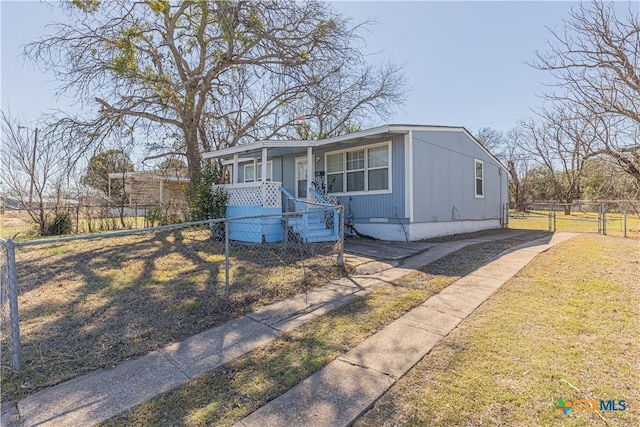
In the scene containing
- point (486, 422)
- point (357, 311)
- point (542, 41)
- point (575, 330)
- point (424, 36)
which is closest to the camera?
point (486, 422)

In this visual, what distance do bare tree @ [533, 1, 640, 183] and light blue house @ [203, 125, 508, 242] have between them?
13.1 ft

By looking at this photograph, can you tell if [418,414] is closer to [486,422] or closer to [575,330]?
[486,422]

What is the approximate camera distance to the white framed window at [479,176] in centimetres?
1264

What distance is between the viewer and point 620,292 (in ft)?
14.4

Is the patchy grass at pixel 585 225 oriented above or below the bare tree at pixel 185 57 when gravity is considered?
below

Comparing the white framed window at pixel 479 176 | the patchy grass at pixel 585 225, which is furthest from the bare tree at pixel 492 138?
the white framed window at pixel 479 176

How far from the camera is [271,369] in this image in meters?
2.69

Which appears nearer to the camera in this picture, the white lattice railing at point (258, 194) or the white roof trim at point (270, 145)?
the white lattice railing at point (258, 194)

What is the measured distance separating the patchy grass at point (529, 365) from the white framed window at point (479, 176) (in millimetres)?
8645

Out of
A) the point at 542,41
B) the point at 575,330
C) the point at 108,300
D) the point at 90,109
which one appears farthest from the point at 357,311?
the point at 90,109

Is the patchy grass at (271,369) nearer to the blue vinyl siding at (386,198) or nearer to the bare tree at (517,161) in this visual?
the blue vinyl siding at (386,198)

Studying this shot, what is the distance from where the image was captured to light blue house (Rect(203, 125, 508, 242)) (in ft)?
30.1

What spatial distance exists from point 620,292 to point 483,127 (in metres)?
40.7

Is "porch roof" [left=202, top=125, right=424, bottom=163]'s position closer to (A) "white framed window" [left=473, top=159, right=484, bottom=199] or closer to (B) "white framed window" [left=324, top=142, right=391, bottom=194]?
(B) "white framed window" [left=324, top=142, right=391, bottom=194]
